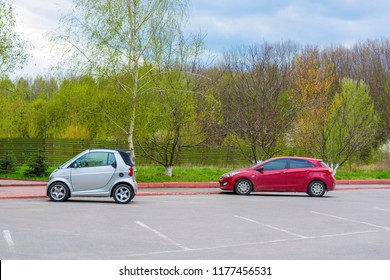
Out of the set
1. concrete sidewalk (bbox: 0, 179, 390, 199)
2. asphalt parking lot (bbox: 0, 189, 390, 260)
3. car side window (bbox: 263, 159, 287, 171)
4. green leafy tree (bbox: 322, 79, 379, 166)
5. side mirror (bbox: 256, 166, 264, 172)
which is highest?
green leafy tree (bbox: 322, 79, 379, 166)

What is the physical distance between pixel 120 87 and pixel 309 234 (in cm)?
1666

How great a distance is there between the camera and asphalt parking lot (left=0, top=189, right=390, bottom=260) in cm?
956

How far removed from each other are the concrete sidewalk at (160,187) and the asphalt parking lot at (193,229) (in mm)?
1985

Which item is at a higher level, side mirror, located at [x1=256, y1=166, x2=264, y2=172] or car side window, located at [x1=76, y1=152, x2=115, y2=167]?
car side window, located at [x1=76, y1=152, x2=115, y2=167]

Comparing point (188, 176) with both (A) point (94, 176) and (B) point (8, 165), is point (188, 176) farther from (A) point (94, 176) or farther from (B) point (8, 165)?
(A) point (94, 176)

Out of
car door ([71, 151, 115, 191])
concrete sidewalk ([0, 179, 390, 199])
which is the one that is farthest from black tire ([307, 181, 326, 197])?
car door ([71, 151, 115, 191])

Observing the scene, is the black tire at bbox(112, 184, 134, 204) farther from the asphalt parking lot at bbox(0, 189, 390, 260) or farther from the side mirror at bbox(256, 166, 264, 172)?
the side mirror at bbox(256, 166, 264, 172)

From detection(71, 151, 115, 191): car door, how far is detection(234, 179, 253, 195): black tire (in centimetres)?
603

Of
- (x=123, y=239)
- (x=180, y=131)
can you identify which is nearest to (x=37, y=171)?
→ (x=180, y=131)

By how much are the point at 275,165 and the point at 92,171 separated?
24.0ft

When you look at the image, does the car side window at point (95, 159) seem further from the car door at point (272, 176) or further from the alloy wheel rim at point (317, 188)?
the alloy wheel rim at point (317, 188)

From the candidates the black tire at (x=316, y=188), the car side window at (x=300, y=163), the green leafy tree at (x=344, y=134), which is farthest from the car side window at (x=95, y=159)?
the green leafy tree at (x=344, y=134)

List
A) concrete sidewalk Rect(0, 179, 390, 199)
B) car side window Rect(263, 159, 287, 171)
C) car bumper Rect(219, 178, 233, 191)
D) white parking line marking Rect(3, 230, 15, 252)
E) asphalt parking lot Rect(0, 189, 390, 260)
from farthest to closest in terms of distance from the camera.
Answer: car bumper Rect(219, 178, 233, 191) < car side window Rect(263, 159, 287, 171) < concrete sidewalk Rect(0, 179, 390, 199) < white parking line marking Rect(3, 230, 15, 252) < asphalt parking lot Rect(0, 189, 390, 260)

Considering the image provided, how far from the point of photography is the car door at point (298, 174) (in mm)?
21953
